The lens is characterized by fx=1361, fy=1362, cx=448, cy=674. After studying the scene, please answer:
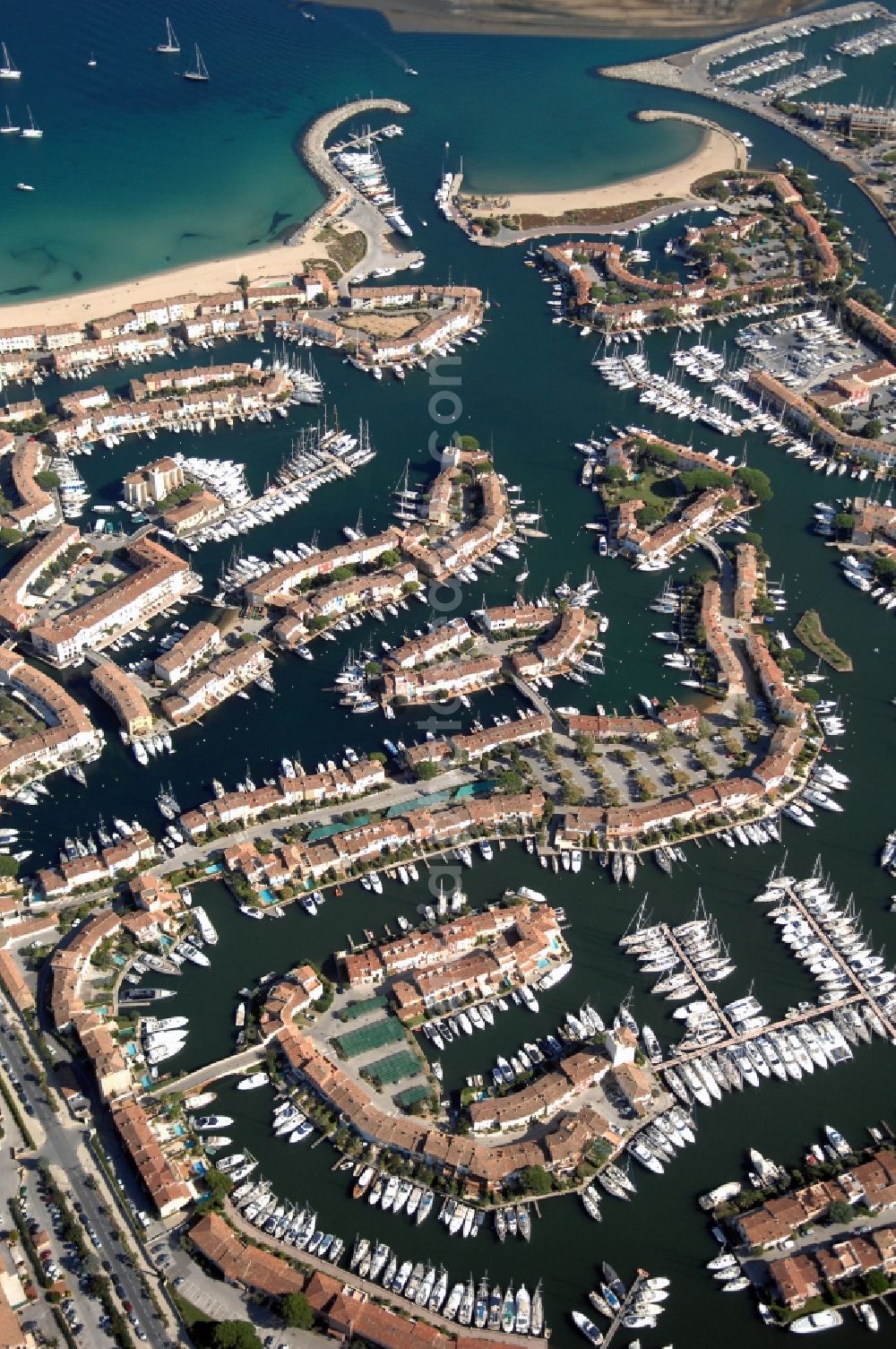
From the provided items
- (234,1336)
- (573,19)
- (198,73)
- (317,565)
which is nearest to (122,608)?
(317,565)

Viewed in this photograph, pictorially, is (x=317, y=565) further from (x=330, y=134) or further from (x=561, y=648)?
(x=330, y=134)

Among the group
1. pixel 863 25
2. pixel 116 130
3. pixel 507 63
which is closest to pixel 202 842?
pixel 116 130

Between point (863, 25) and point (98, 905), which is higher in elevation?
point (863, 25)

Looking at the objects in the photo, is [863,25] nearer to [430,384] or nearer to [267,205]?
[267,205]

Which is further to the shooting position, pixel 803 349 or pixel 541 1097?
pixel 803 349

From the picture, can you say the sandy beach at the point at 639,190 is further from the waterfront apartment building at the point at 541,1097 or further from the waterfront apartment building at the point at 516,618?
the waterfront apartment building at the point at 541,1097

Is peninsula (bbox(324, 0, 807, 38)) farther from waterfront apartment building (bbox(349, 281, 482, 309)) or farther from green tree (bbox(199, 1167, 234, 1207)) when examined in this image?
green tree (bbox(199, 1167, 234, 1207))
